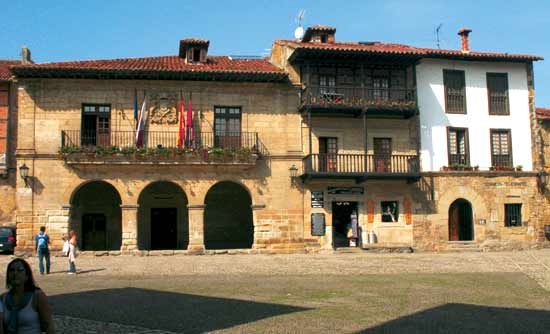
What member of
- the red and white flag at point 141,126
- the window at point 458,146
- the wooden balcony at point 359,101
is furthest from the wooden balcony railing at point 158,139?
the window at point 458,146

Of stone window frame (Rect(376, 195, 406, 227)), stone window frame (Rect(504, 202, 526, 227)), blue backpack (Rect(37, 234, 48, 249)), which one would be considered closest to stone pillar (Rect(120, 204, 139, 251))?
blue backpack (Rect(37, 234, 48, 249))

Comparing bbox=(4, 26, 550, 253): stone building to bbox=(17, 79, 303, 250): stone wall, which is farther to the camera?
bbox=(4, 26, 550, 253): stone building

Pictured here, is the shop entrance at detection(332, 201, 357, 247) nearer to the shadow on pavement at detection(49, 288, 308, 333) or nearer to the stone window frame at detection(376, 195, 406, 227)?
the stone window frame at detection(376, 195, 406, 227)

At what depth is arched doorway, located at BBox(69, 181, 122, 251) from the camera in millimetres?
25250

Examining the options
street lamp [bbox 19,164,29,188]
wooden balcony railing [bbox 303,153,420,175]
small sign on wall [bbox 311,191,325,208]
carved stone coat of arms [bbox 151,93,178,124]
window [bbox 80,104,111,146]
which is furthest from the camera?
small sign on wall [bbox 311,191,325,208]

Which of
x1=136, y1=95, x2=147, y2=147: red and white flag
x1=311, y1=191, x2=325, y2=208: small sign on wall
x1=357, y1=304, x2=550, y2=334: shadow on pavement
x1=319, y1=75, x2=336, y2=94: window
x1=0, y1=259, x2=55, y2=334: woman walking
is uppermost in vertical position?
x1=319, y1=75, x2=336, y2=94: window

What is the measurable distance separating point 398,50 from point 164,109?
32.9 ft

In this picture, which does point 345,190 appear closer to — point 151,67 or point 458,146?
point 458,146

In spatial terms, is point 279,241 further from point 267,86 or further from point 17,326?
point 17,326

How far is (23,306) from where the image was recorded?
4.88 metres

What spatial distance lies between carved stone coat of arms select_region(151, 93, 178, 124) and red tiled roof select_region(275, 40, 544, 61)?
5590 mm

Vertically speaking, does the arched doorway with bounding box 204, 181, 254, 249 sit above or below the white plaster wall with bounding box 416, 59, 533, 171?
below

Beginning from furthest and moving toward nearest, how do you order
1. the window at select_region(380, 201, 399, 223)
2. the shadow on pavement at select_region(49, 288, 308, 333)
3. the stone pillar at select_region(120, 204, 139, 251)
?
the window at select_region(380, 201, 399, 223), the stone pillar at select_region(120, 204, 139, 251), the shadow on pavement at select_region(49, 288, 308, 333)

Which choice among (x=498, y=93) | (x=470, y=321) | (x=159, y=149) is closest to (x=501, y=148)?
(x=498, y=93)
